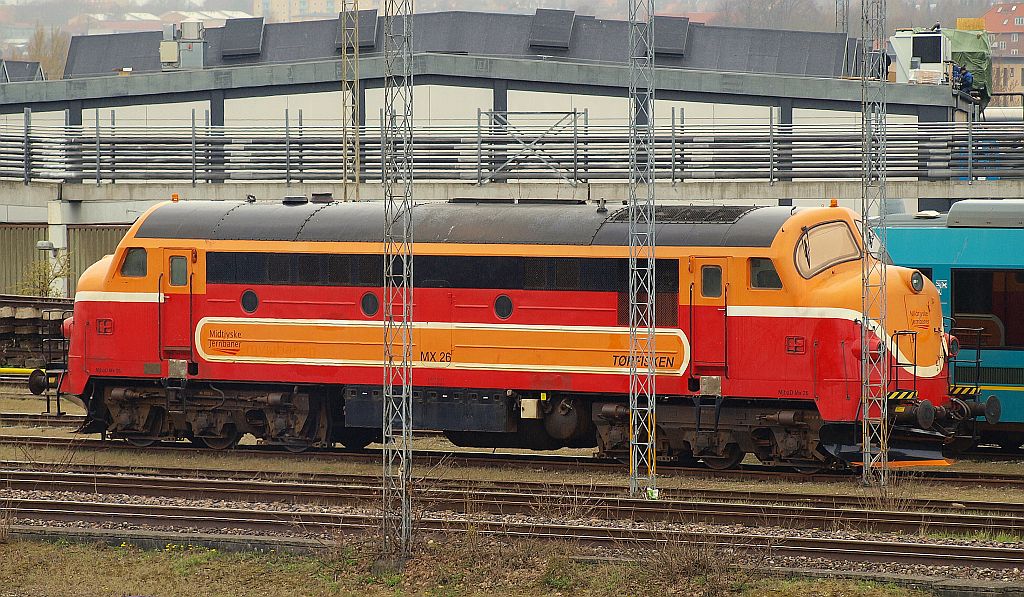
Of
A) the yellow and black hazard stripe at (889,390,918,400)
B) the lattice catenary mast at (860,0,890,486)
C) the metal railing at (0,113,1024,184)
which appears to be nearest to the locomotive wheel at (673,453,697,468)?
the lattice catenary mast at (860,0,890,486)

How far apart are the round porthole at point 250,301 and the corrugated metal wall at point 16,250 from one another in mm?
19060

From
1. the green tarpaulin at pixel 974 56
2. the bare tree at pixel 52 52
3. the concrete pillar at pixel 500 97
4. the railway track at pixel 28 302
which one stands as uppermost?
the bare tree at pixel 52 52

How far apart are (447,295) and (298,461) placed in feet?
11.4

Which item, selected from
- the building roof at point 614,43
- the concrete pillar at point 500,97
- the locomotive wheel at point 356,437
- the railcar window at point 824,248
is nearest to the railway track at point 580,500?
the locomotive wheel at point 356,437

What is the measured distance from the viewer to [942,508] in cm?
1683

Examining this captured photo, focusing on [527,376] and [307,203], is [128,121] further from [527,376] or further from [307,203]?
[527,376]

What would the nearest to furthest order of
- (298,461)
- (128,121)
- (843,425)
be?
(843,425) → (298,461) → (128,121)

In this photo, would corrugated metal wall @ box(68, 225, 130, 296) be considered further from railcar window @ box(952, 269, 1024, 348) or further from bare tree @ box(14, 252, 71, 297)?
railcar window @ box(952, 269, 1024, 348)

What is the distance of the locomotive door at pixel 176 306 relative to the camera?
2123cm

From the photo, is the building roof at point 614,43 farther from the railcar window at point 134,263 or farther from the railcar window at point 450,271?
the railcar window at point 450,271

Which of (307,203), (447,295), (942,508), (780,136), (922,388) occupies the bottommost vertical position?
(942,508)

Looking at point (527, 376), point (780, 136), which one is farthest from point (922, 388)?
point (780, 136)

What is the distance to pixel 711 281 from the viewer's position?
19.0 meters

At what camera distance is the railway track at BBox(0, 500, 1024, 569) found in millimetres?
13992
